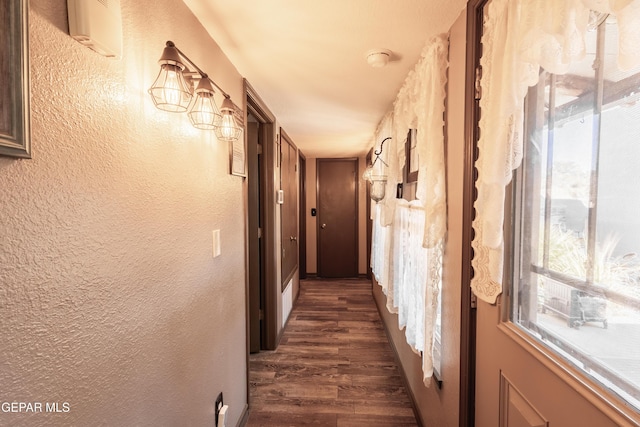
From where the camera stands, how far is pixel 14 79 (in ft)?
1.61

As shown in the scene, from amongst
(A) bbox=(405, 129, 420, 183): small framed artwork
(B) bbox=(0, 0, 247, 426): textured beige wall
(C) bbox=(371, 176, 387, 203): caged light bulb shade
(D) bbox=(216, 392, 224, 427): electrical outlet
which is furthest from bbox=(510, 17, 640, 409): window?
(C) bbox=(371, 176, 387, 203): caged light bulb shade

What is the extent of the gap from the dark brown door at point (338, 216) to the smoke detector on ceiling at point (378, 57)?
358cm

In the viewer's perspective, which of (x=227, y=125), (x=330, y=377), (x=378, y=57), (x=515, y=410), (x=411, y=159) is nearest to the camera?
(x=515, y=410)

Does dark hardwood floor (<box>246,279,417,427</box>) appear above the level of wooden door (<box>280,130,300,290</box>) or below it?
below

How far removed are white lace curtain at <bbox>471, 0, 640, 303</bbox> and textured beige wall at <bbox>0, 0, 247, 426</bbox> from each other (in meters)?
1.05

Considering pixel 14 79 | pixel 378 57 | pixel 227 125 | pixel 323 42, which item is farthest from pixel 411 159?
pixel 14 79

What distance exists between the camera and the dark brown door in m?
5.15

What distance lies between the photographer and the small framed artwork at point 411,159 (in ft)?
6.34

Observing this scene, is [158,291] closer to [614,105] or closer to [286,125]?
[614,105]

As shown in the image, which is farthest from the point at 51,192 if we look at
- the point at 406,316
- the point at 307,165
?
the point at 307,165

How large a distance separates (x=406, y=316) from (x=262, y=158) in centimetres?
180

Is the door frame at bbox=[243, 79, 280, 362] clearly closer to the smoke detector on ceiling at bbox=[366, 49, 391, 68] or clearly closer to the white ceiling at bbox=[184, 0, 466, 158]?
the white ceiling at bbox=[184, 0, 466, 158]

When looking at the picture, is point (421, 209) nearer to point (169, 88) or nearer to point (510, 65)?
point (510, 65)

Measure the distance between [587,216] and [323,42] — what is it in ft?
4.22
